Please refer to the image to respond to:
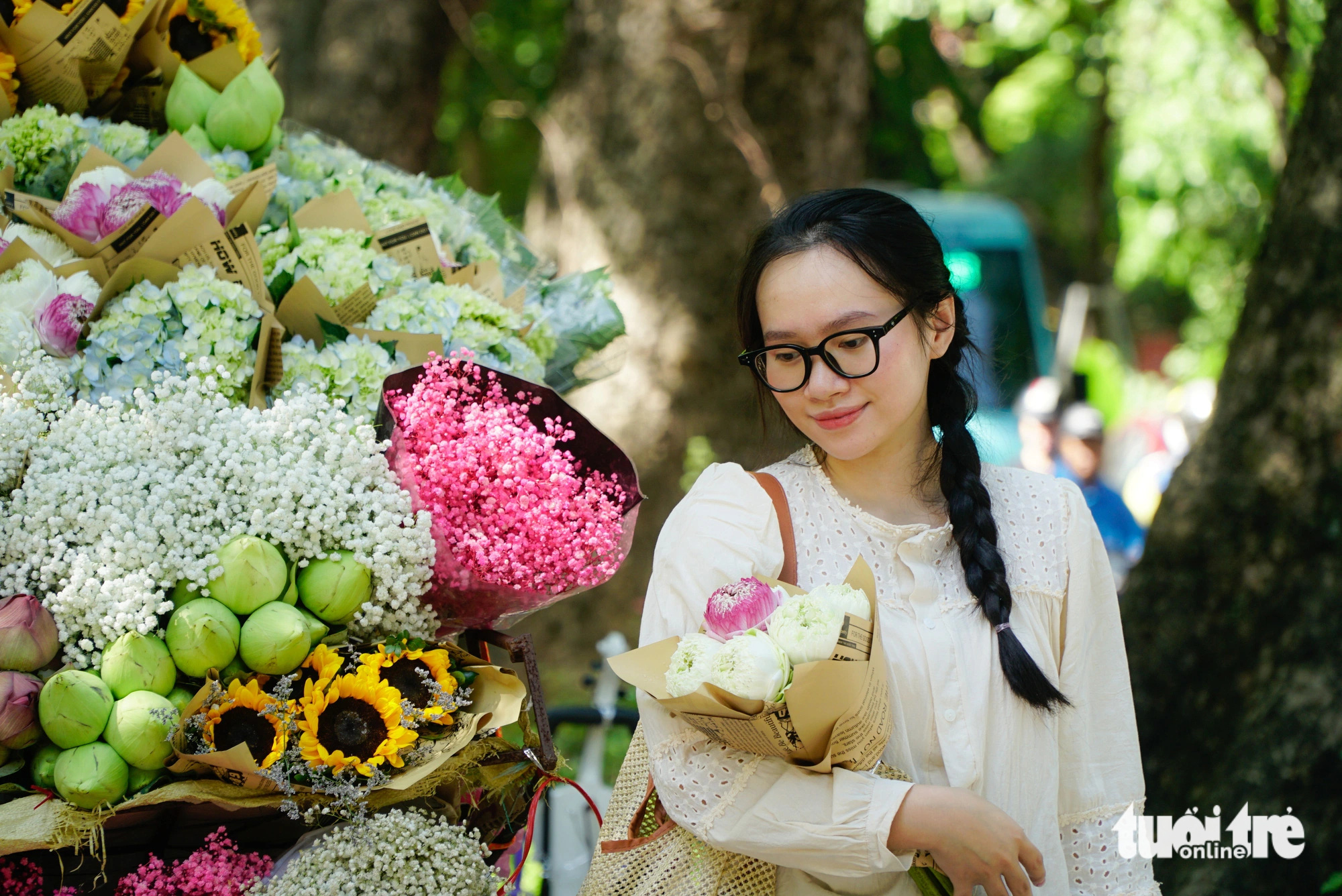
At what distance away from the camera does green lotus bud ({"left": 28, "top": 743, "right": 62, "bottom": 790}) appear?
4.89ft

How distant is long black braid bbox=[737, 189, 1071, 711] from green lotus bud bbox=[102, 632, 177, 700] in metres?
1.08

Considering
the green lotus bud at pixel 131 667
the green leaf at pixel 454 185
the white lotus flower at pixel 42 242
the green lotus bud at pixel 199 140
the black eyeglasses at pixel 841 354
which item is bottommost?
the green lotus bud at pixel 131 667

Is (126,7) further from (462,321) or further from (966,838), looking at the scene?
(966,838)

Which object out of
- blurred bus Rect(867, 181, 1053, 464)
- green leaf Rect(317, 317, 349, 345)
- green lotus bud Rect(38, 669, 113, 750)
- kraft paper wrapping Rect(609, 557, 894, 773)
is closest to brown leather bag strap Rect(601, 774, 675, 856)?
kraft paper wrapping Rect(609, 557, 894, 773)

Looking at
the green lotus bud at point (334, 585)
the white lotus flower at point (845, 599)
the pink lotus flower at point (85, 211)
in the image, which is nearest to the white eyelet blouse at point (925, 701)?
the white lotus flower at point (845, 599)

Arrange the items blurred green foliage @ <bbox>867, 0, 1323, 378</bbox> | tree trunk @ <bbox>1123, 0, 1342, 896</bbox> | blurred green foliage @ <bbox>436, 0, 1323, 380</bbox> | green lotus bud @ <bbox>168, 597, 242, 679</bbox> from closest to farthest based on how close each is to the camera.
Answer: green lotus bud @ <bbox>168, 597, 242, 679</bbox>
tree trunk @ <bbox>1123, 0, 1342, 896</bbox>
blurred green foliage @ <bbox>436, 0, 1323, 380</bbox>
blurred green foliage @ <bbox>867, 0, 1323, 378</bbox>

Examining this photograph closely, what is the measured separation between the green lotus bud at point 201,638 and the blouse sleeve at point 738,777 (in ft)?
1.99

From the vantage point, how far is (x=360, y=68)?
5.24 metres

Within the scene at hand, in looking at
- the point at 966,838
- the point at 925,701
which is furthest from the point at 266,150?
the point at 966,838

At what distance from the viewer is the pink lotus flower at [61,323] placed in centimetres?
178

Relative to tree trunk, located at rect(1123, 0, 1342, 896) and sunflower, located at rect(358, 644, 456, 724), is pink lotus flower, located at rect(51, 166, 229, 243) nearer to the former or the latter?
sunflower, located at rect(358, 644, 456, 724)

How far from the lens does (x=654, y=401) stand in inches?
177

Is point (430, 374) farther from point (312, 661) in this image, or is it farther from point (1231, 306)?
point (1231, 306)

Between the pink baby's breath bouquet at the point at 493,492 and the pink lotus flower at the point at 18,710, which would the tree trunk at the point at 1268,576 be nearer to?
the pink baby's breath bouquet at the point at 493,492
